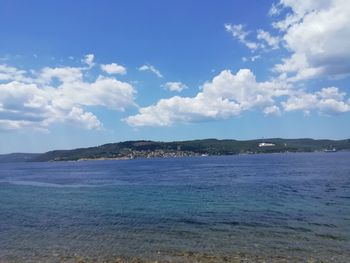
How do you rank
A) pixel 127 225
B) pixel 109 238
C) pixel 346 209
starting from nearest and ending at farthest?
pixel 109 238 < pixel 127 225 < pixel 346 209

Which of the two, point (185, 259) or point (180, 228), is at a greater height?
point (180, 228)

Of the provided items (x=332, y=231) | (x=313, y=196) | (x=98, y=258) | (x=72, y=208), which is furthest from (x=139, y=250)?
(x=313, y=196)

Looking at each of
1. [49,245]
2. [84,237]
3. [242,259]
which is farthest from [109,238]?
[242,259]

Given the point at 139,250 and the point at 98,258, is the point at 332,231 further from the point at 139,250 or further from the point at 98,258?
the point at 98,258

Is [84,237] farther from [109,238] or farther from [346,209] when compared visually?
[346,209]

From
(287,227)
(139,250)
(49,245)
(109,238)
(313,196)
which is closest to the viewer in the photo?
(139,250)

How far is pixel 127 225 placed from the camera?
33.8 meters

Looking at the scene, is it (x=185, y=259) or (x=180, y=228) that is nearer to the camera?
(x=185, y=259)

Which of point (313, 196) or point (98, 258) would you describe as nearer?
point (98, 258)

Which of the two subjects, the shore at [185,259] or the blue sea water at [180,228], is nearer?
the shore at [185,259]

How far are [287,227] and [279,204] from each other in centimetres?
1330

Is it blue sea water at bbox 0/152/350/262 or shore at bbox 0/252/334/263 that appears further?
blue sea water at bbox 0/152/350/262

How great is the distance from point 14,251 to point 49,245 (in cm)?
224

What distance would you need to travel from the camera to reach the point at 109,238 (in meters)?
28.7
